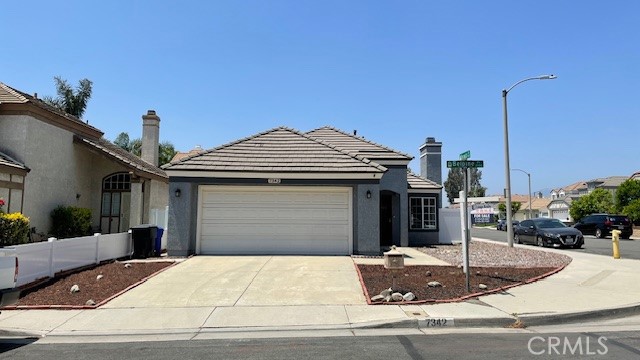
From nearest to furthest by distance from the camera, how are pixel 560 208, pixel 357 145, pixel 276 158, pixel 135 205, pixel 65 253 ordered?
pixel 65 253 < pixel 276 158 < pixel 135 205 < pixel 357 145 < pixel 560 208

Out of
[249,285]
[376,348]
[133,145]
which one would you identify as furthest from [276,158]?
[133,145]

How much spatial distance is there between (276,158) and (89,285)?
24.2 ft

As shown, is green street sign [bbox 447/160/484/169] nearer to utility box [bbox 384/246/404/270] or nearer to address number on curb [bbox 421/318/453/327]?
utility box [bbox 384/246/404/270]

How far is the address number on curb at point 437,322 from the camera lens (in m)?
7.05

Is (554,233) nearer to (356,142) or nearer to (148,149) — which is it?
(356,142)

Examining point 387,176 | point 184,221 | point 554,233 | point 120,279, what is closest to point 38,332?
point 120,279

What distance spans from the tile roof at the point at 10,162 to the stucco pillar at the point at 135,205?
417 centimetres

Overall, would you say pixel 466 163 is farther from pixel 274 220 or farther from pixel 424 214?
pixel 424 214

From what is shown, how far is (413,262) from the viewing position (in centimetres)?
1305

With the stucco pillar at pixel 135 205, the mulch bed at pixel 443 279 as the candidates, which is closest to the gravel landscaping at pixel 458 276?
the mulch bed at pixel 443 279

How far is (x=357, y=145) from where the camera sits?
19.7 m

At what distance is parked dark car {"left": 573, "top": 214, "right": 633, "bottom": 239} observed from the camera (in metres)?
28.5

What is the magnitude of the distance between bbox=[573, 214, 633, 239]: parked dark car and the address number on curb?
27.5m

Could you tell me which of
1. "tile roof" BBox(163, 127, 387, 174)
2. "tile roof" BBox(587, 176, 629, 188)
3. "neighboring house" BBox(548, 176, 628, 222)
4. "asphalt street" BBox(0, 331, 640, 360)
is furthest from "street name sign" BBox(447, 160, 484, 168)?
"tile roof" BBox(587, 176, 629, 188)
